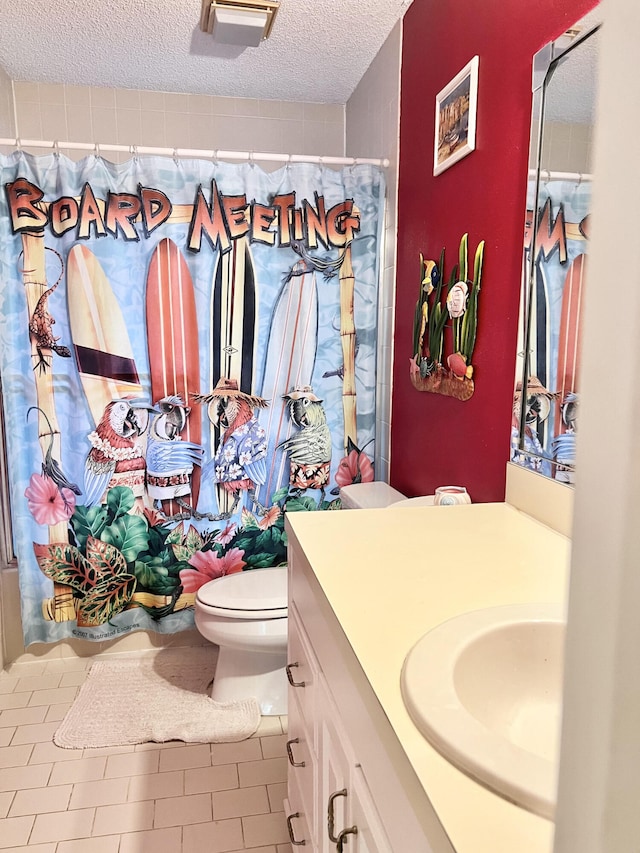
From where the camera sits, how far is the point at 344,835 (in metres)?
0.86

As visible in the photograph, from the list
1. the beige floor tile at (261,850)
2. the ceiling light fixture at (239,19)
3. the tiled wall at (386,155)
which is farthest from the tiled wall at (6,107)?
the beige floor tile at (261,850)

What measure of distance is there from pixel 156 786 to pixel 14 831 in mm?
364

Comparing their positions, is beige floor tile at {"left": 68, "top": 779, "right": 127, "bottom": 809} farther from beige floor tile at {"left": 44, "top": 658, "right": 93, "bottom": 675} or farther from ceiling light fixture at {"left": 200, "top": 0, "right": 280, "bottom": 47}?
ceiling light fixture at {"left": 200, "top": 0, "right": 280, "bottom": 47}

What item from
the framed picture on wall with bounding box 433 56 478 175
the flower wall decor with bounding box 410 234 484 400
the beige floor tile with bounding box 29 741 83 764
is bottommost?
the beige floor tile with bounding box 29 741 83 764

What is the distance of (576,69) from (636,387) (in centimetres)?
127

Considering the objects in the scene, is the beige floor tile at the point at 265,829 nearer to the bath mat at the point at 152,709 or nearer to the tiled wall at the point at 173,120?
the bath mat at the point at 152,709

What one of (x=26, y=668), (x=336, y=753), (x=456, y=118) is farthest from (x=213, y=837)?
(x=456, y=118)

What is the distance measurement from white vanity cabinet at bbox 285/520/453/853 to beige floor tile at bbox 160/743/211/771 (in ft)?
1.56

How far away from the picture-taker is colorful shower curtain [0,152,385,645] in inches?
85.2

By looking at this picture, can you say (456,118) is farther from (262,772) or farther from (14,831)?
(14,831)

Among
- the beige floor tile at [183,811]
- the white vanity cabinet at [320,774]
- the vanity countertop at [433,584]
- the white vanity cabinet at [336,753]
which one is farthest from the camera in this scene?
the beige floor tile at [183,811]

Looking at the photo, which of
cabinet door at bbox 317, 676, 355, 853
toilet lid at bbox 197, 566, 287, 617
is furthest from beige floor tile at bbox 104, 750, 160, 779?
cabinet door at bbox 317, 676, 355, 853

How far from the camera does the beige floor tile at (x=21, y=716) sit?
208 centimetres

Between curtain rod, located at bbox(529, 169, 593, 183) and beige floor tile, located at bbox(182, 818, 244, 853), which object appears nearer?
curtain rod, located at bbox(529, 169, 593, 183)
